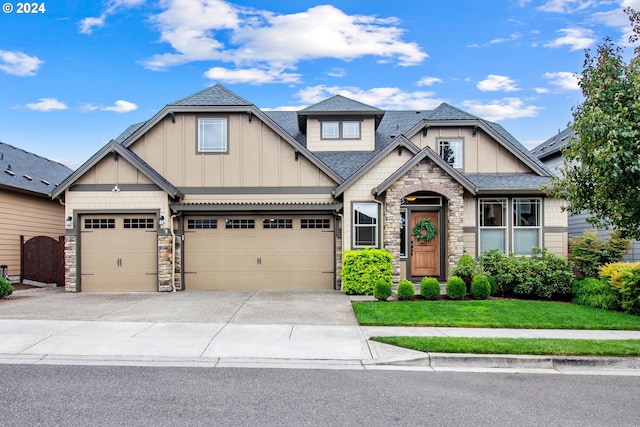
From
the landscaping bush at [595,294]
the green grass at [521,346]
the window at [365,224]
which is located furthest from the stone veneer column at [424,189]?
the green grass at [521,346]

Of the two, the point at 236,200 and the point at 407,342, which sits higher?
the point at 236,200

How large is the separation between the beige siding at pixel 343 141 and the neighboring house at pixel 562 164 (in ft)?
22.6

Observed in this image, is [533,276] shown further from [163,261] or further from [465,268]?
[163,261]

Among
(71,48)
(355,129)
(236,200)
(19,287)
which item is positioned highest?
(71,48)

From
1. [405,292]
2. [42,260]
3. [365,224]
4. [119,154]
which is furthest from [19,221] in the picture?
[405,292]

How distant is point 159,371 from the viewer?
6.29m

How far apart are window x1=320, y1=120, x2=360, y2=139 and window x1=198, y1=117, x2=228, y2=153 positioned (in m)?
4.17

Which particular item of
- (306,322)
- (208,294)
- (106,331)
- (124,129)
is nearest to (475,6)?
(306,322)

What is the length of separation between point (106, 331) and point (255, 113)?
8525 mm

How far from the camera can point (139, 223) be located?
14.4 metres

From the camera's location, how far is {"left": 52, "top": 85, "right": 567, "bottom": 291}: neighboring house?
46.6 feet

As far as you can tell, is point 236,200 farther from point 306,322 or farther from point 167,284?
point 306,322

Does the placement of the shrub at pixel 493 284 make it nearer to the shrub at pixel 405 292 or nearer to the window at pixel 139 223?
the shrub at pixel 405 292

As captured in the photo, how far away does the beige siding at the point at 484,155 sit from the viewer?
15.9 meters
